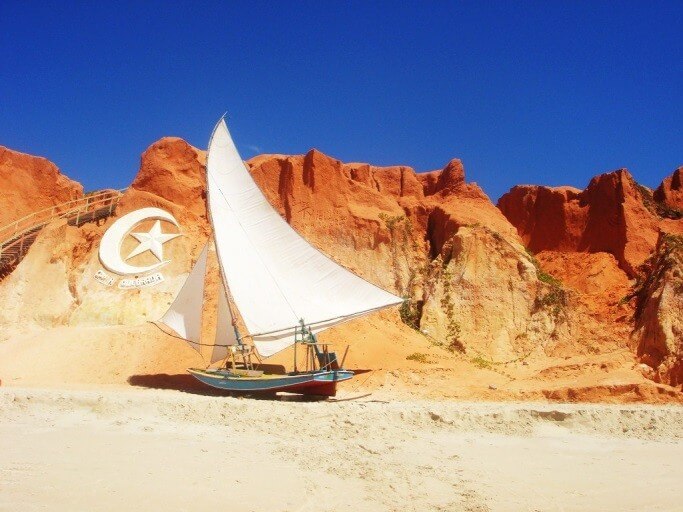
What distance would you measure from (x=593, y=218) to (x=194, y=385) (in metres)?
22.9

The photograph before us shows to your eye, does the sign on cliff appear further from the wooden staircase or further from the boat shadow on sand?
the boat shadow on sand

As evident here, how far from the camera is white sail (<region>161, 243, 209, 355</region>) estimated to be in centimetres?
2009

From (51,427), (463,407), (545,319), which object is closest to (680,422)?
(463,407)

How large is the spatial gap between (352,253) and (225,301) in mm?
9574

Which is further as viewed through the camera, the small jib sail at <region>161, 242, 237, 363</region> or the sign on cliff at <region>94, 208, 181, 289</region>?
the sign on cliff at <region>94, 208, 181, 289</region>

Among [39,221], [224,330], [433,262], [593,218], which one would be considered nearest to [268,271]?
[224,330]

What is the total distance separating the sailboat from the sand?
175 centimetres

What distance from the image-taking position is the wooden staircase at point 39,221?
93.7 feet

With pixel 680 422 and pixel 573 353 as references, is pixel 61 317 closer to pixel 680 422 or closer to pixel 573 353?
pixel 573 353

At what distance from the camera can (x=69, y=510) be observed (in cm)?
824

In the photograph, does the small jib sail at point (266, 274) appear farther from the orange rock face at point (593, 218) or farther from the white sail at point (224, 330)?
the orange rock face at point (593, 218)

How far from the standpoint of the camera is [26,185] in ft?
113

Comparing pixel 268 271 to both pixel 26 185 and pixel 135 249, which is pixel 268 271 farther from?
pixel 26 185

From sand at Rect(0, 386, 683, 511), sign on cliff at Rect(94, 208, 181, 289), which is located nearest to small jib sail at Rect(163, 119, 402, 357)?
sand at Rect(0, 386, 683, 511)
